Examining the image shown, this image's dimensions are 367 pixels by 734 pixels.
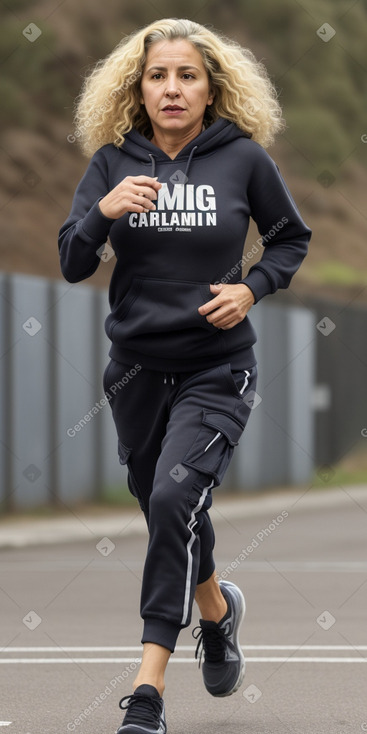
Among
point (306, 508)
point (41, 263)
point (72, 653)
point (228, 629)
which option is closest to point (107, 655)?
point (72, 653)

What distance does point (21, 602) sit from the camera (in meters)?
9.25

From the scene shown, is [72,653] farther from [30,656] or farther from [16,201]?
[16,201]

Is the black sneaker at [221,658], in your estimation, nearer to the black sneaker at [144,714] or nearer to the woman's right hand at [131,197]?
the black sneaker at [144,714]

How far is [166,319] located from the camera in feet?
15.9

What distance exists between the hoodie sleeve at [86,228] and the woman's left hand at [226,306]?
0.41m

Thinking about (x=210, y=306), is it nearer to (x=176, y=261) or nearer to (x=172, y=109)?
(x=176, y=261)

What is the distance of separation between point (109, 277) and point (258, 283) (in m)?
27.7

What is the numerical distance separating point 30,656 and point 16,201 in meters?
28.8

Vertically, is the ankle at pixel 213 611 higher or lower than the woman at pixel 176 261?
lower

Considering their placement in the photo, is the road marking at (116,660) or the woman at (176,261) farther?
the road marking at (116,660)

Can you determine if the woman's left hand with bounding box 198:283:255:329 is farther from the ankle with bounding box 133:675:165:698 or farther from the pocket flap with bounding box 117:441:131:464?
the ankle with bounding box 133:675:165:698

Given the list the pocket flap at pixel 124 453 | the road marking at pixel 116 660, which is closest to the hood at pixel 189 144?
the pocket flap at pixel 124 453

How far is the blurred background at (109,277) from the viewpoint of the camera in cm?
1659

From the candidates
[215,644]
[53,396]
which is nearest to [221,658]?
[215,644]
